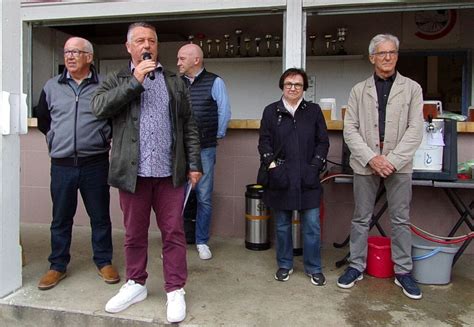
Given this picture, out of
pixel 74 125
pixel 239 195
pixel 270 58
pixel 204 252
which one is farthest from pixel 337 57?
pixel 74 125

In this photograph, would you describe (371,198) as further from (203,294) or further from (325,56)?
(325,56)

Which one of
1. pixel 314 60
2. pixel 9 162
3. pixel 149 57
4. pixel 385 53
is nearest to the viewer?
pixel 149 57

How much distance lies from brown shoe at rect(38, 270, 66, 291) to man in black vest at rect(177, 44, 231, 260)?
1.10m

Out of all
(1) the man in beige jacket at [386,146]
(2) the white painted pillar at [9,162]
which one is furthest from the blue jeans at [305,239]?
(2) the white painted pillar at [9,162]

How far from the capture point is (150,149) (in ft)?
8.18

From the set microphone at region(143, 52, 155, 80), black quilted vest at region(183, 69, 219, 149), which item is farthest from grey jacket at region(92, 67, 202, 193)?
black quilted vest at region(183, 69, 219, 149)

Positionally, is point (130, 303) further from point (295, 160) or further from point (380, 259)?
point (380, 259)

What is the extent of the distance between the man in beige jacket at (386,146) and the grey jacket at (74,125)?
5.44ft

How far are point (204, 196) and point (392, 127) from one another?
155 cm

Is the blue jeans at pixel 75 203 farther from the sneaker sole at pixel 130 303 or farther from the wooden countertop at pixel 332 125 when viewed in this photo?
the wooden countertop at pixel 332 125

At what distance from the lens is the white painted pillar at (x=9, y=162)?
275 cm

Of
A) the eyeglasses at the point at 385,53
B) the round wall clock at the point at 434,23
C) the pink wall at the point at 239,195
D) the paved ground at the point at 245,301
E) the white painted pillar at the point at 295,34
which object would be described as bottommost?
the paved ground at the point at 245,301

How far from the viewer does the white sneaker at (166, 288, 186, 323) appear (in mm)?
2506

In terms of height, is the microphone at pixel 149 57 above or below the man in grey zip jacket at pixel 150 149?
above
